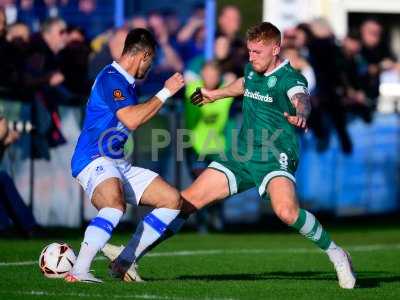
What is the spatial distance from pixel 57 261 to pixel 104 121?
1.35m

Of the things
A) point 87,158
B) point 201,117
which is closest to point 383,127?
point 201,117

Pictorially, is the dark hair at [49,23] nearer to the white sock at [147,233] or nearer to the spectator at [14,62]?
the spectator at [14,62]

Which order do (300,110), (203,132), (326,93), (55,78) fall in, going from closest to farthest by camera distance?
1. (300,110)
2. (55,78)
3. (203,132)
4. (326,93)

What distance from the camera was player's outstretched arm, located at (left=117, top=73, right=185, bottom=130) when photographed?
34.4ft

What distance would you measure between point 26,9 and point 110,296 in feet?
30.4

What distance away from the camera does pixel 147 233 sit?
11.0 meters

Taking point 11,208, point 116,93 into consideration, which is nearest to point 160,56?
point 11,208

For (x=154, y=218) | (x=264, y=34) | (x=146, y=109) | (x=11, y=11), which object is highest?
(x=264, y=34)

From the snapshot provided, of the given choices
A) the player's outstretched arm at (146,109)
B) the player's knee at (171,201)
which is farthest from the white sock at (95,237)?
the player's outstretched arm at (146,109)

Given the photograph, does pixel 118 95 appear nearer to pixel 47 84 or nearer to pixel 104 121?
pixel 104 121

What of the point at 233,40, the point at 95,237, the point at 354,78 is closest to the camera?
the point at 95,237

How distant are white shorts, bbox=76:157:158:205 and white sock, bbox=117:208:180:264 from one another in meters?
0.22

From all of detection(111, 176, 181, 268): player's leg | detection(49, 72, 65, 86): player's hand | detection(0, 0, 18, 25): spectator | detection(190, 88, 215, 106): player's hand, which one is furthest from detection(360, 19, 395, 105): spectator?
detection(111, 176, 181, 268): player's leg

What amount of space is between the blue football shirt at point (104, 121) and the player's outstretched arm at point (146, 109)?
0.14 metres
